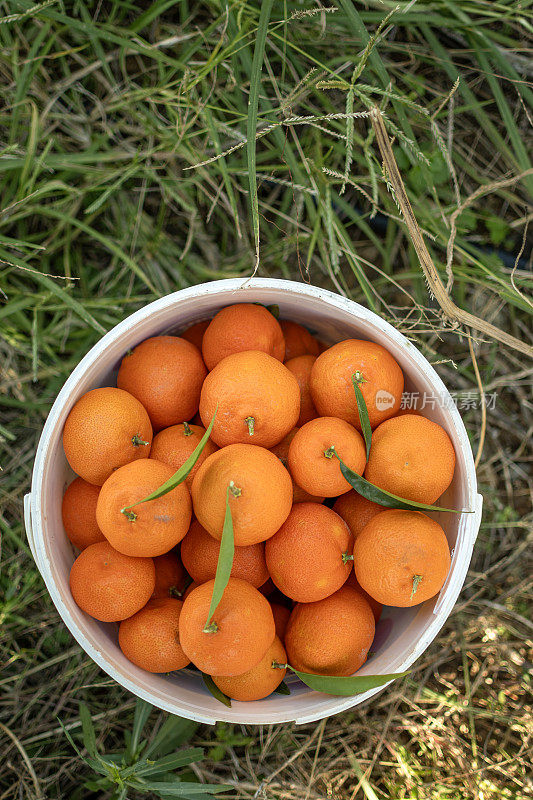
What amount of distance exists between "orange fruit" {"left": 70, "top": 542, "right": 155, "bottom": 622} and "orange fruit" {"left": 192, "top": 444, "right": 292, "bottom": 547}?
0.18 metres

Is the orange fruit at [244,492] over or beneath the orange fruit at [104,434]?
beneath

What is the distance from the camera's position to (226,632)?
3.40 feet

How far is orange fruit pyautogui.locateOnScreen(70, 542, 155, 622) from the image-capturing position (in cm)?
114

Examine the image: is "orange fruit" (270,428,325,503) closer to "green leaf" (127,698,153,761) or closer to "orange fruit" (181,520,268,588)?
"orange fruit" (181,520,268,588)

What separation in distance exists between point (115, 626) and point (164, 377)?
593 millimetres

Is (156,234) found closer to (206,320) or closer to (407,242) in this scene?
(206,320)

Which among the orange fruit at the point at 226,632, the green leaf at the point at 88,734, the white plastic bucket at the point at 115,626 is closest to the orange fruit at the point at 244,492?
the orange fruit at the point at 226,632

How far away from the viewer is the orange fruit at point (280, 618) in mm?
1316

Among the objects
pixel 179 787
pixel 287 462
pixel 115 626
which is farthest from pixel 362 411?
pixel 179 787

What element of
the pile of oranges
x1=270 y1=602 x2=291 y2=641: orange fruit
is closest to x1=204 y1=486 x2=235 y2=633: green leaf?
the pile of oranges

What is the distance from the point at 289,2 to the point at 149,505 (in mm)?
1271

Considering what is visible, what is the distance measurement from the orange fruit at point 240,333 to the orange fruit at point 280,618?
1.89 feet

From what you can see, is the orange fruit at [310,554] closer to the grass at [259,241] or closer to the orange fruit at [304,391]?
the orange fruit at [304,391]

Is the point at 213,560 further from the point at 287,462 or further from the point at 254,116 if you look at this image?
the point at 254,116
